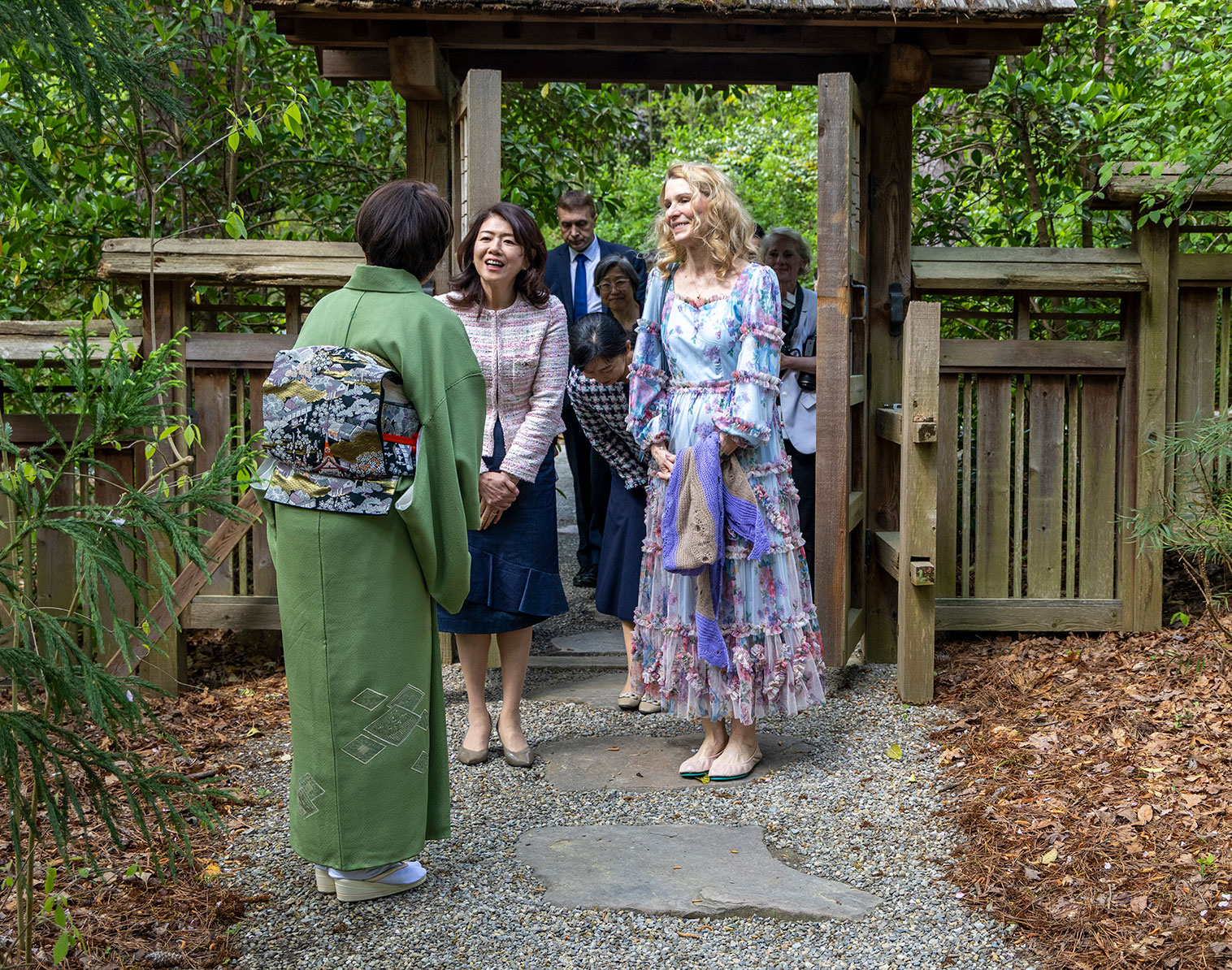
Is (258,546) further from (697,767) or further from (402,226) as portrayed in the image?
(402,226)

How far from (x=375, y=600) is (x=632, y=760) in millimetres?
1615

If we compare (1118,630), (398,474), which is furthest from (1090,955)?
(1118,630)

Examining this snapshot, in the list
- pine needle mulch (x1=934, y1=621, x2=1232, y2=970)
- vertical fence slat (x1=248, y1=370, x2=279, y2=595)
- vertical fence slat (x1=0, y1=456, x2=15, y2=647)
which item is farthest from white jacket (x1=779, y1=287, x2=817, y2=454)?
vertical fence slat (x1=0, y1=456, x2=15, y2=647)

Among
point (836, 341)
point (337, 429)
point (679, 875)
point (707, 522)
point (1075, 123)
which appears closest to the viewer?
point (337, 429)

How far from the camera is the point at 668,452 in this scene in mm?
3930

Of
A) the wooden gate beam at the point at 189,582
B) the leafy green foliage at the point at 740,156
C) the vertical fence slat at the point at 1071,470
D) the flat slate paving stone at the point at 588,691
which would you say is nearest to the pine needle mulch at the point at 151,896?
the wooden gate beam at the point at 189,582

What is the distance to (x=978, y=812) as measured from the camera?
3.48m

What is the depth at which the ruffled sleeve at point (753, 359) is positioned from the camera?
3.70 meters

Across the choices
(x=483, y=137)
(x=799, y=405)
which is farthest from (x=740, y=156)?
(x=483, y=137)

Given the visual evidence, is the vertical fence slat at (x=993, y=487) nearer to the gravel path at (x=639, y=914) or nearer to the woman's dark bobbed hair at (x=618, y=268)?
the gravel path at (x=639, y=914)

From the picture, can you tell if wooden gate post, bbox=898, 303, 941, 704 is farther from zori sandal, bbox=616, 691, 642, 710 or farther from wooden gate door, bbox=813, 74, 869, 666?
zori sandal, bbox=616, 691, 642, 710

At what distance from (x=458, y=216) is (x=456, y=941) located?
10.7ft

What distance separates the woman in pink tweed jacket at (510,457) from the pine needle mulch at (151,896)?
0.88 m

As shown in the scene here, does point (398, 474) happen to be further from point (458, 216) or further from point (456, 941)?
point (458, 216)
